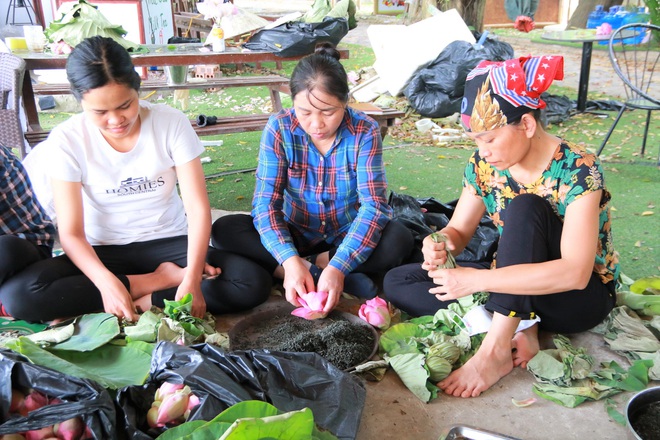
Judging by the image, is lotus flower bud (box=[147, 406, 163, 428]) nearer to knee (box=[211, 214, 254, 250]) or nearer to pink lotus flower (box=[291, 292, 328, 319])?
pink lotus flower (box=[291, 292, 328, 319])

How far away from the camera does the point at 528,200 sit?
193cm

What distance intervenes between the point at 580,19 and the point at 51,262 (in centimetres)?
1168

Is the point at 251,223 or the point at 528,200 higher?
the point at 528,200

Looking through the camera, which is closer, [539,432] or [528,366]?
[539,432]

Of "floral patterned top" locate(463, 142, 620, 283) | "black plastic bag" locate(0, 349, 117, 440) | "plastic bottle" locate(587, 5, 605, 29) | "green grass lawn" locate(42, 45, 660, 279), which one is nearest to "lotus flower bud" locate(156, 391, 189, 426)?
"black plastic bag" locate(0, 349, 117, 440)

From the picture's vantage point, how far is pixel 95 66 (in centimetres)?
203

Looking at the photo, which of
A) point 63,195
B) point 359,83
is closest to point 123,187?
point 63,195

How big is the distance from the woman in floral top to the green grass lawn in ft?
3.50

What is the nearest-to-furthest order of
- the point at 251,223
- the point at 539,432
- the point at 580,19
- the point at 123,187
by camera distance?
the point at 539,432 < the point at 123,187 < the point at 251,223 < the point at 580,19

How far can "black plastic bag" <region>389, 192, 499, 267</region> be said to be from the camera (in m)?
2.76

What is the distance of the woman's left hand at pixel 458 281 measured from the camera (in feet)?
6.33

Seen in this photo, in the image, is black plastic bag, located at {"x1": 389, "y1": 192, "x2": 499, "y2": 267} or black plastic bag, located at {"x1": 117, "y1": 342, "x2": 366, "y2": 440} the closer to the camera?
black plastic bag, located at {"x1": 117, "y1": 342, "x2": 366, "y2": 440}

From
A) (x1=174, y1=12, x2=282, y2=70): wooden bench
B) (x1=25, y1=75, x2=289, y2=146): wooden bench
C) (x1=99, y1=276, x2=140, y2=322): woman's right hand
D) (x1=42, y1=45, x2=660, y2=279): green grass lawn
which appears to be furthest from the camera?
(x1=174, y1=12, x2=282, y2=70): wooden bench

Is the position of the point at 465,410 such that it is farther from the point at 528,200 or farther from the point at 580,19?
the point at 580,19
